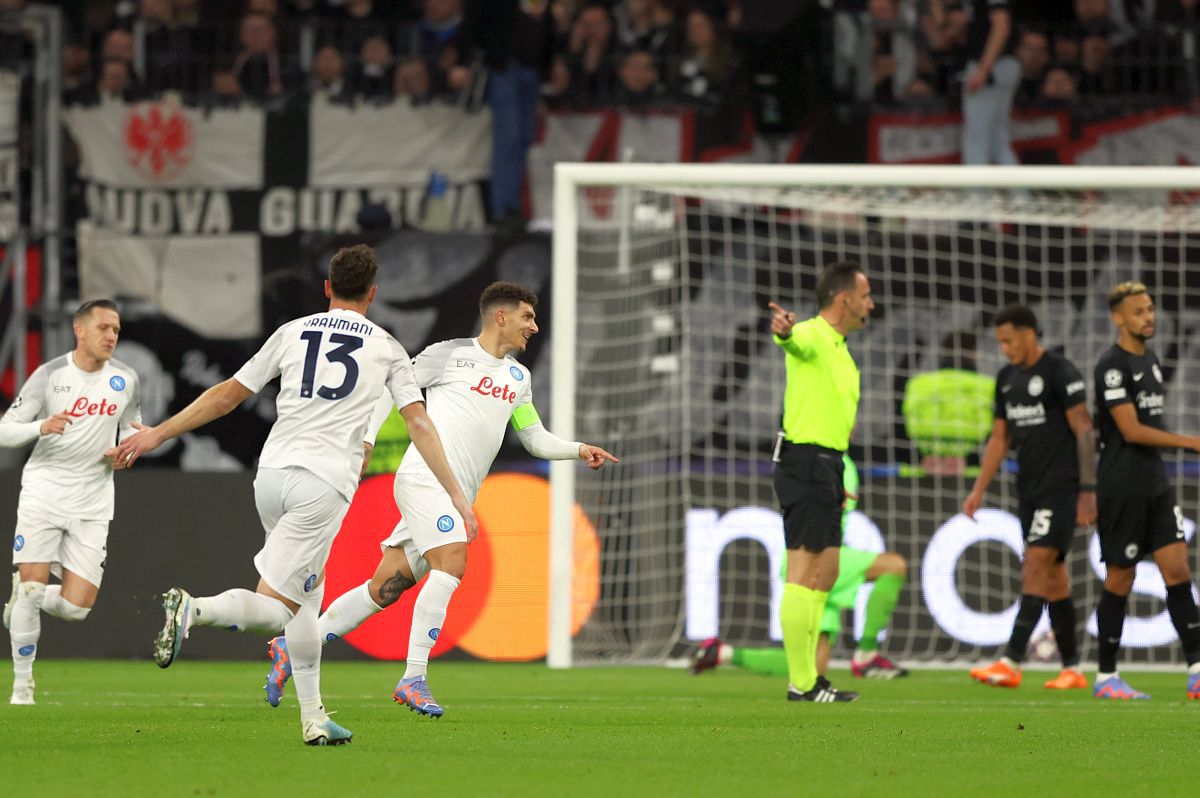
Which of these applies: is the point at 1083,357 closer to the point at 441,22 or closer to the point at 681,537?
the point at 681,537

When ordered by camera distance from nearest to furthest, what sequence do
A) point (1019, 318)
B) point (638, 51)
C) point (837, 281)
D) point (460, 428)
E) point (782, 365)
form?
point (460, 428)
point (837, 281)
point (1019, 318)
point (782, 365)
point (638, 51)

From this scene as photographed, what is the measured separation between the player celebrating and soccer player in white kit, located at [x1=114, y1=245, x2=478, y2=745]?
15.4 ft

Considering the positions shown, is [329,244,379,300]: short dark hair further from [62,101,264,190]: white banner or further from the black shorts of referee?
[62,101,264,190]: white banner

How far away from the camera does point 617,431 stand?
42.5 feet

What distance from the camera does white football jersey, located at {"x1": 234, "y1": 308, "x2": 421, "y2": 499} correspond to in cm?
640

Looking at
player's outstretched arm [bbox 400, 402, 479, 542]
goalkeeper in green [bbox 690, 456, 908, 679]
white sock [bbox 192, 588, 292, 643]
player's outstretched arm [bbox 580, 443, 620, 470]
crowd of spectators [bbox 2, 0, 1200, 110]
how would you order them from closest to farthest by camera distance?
white sock [bbox 192, 588, 292, 643] < player's outstretched arm [bbox 400, 402, 479, 542] < player's outstretched arm [bbox 580, 443, 620, 470] < goalkeeper in green [bbox 690, 456, 908, 679] < crowd of spectators [bbox 2, 0, 1200, 110]

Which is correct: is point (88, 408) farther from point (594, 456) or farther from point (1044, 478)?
point (1044, 478)

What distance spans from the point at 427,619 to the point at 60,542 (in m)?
2.60

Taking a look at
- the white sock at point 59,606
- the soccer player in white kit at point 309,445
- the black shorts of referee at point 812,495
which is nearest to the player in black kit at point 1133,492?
the black shorts of referee at point 812,495

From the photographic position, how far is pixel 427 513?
7.65 m

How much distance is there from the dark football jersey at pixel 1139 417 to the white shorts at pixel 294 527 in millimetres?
4822

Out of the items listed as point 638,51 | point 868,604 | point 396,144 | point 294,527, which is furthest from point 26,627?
point 638,51

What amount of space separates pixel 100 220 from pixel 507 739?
9.99m

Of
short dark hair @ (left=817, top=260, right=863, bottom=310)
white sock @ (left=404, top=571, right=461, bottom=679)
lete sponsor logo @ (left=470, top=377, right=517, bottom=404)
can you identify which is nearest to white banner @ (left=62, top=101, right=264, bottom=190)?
short dark hair @ (left=817, top=260, right=863, bottom=310)
